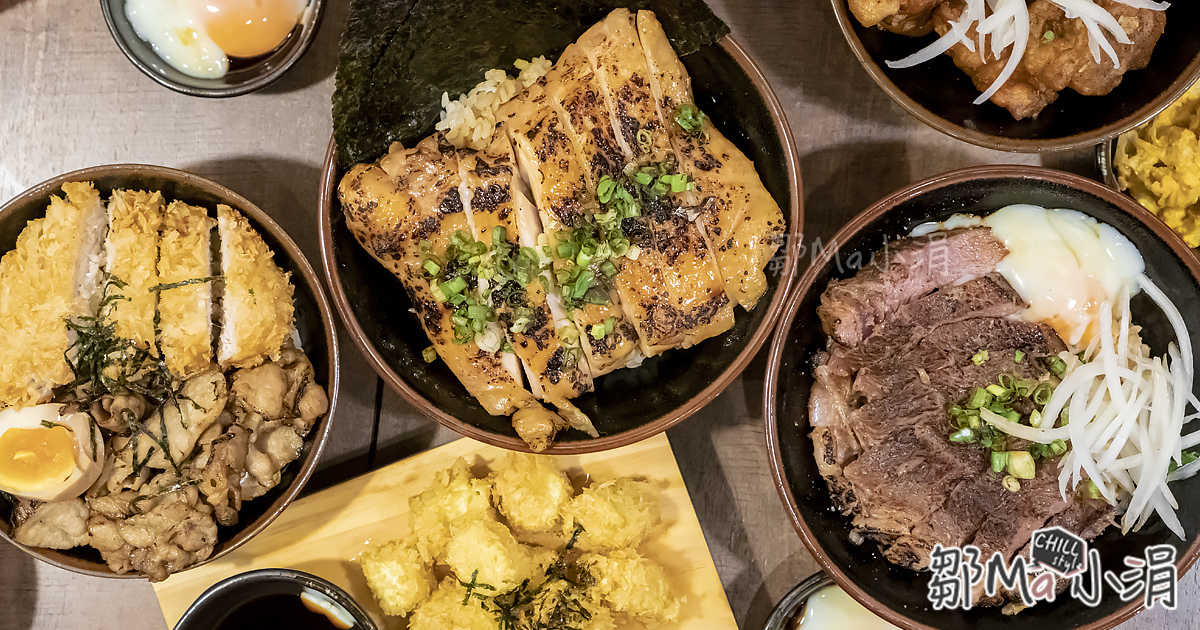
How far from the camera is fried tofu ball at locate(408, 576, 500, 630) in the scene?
2266 millimetres

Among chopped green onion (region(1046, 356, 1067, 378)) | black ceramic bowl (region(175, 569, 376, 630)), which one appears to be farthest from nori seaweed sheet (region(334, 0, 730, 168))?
chopped green onion (region(1046, 356, 1067, 378))

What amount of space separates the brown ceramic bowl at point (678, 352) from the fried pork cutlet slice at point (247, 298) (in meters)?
0.18

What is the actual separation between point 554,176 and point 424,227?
381 millimetres

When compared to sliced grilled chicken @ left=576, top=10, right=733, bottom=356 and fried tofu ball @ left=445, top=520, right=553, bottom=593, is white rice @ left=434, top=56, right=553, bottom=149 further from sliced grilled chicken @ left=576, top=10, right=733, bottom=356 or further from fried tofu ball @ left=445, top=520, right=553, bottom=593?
fried tofu ball @ left=445, top=520, right=553, bottom=593

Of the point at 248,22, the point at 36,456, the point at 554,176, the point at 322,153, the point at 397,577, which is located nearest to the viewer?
the point at 36,456

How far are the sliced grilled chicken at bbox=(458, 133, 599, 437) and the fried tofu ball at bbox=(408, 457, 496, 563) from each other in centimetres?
43

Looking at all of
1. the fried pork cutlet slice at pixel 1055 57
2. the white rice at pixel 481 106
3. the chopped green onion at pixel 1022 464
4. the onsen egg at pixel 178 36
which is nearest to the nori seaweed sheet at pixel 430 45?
the white rice at pixel 481 106

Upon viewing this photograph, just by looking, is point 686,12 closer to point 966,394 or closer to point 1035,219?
point 1035,219

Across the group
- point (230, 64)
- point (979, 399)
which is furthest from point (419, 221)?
point (979, 399)

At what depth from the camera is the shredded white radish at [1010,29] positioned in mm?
2002

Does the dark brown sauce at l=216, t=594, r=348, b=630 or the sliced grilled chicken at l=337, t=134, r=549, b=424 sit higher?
the sliced grilled chicken at l=337, t=134, r=549, b=424

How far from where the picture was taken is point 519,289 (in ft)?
6.76

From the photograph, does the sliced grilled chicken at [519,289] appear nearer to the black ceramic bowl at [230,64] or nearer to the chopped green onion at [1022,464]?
the black ceramic bowl at [230,64]

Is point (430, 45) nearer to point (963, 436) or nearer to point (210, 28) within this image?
point (210, 28)
